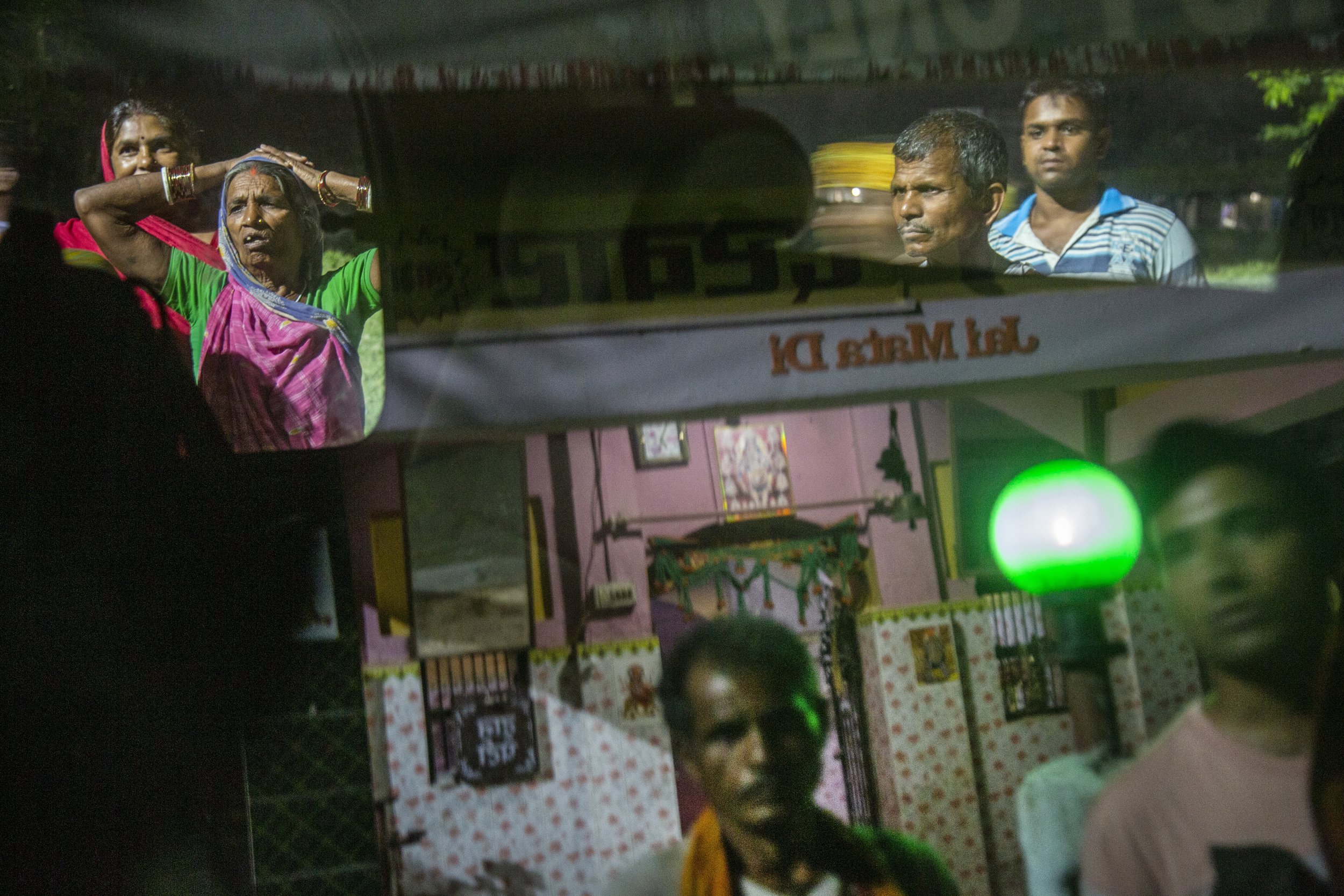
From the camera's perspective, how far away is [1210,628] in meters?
2.43

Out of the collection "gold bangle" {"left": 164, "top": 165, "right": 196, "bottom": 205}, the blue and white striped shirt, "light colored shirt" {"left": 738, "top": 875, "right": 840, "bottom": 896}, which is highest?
"gold bangle" {"left": 164, "top": 165, "right": 196, "bottom": 205}

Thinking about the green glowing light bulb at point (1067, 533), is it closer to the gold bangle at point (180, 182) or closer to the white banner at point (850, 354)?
the white banner at point (850, 354)

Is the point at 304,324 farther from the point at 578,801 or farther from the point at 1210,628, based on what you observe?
the point at 1210,628

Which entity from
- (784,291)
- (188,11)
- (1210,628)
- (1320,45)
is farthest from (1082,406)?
(188,11)

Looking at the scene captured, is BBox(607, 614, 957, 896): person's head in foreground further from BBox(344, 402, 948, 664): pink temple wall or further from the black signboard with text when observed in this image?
the black signboard with text

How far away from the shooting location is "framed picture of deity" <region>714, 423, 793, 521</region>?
2488 millimetres

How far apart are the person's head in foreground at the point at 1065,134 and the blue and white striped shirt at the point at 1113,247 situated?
6cm

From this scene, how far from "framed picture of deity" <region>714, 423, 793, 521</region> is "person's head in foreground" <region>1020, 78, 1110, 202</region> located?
0.88 m

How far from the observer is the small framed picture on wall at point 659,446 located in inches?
96.8

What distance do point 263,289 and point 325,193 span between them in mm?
262

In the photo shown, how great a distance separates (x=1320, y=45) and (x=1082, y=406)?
1118 mm

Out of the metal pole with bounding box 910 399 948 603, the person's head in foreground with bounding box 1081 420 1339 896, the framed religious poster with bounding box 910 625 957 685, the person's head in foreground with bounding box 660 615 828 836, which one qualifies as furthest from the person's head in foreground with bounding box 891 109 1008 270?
the person's head in foreground with bounding box 660 615 828 836

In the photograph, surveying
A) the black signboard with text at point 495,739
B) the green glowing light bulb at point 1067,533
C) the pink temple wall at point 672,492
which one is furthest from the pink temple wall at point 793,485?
the black signboard with text at point 495,739

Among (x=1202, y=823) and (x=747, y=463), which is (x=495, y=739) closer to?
(x=747, y=463)
